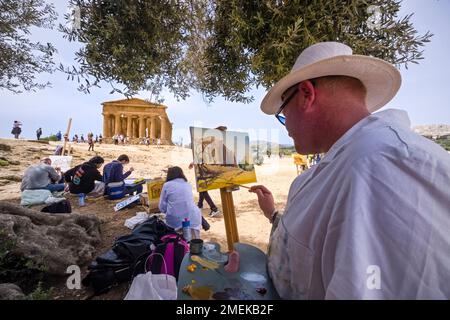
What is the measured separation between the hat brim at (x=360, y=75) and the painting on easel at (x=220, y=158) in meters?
1.33

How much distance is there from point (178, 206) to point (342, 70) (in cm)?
483

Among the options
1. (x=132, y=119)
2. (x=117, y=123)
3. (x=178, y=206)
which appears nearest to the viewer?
(x=178, y=206)

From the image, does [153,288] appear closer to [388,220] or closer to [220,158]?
[220,158]

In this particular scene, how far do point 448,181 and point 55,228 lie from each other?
256 inches

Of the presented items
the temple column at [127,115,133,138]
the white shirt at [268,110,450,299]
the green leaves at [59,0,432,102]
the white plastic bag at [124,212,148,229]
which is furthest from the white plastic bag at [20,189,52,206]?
A: the temple column at [127,115,133,138]

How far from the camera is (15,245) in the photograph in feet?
13.5

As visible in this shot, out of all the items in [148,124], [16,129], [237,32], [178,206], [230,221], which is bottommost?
[178,206]

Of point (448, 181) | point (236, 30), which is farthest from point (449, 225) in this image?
point (236, 30)

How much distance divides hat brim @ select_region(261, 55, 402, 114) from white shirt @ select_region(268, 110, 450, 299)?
70 cm

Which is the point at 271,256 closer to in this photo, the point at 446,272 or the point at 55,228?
the point at 446,272

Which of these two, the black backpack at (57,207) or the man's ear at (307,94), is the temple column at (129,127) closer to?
the black backpack at (57,207)

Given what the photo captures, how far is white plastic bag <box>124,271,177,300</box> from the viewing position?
116 inches

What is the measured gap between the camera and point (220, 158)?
11.2 ft

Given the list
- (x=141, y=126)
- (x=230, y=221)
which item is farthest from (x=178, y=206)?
(x=141, y=126)
